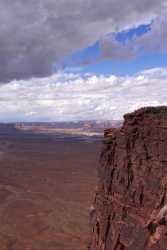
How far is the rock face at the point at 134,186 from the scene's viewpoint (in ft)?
47.0

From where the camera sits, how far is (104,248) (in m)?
18.2

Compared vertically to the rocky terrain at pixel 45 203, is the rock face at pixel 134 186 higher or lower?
higher

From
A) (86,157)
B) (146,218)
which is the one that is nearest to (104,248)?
(146,218)

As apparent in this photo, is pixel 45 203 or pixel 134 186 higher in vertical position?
pixel 134 186

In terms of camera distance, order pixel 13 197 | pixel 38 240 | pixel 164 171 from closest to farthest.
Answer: pixel 164 171 < pixel 38 240 < pixel 13 197

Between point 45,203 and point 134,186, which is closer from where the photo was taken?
A: point 134,186

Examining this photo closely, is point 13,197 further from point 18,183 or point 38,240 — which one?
point 38,240

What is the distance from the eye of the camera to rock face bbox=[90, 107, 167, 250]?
564 inches

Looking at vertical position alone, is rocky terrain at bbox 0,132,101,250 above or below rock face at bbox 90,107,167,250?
below

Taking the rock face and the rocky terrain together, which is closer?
the rock face

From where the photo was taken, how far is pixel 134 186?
1605cm

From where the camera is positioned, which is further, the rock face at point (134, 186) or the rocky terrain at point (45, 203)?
the rocky terrain at point (45, 203)

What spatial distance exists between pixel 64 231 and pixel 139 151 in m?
35.9

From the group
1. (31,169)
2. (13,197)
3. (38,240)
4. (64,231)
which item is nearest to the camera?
(38,240)
